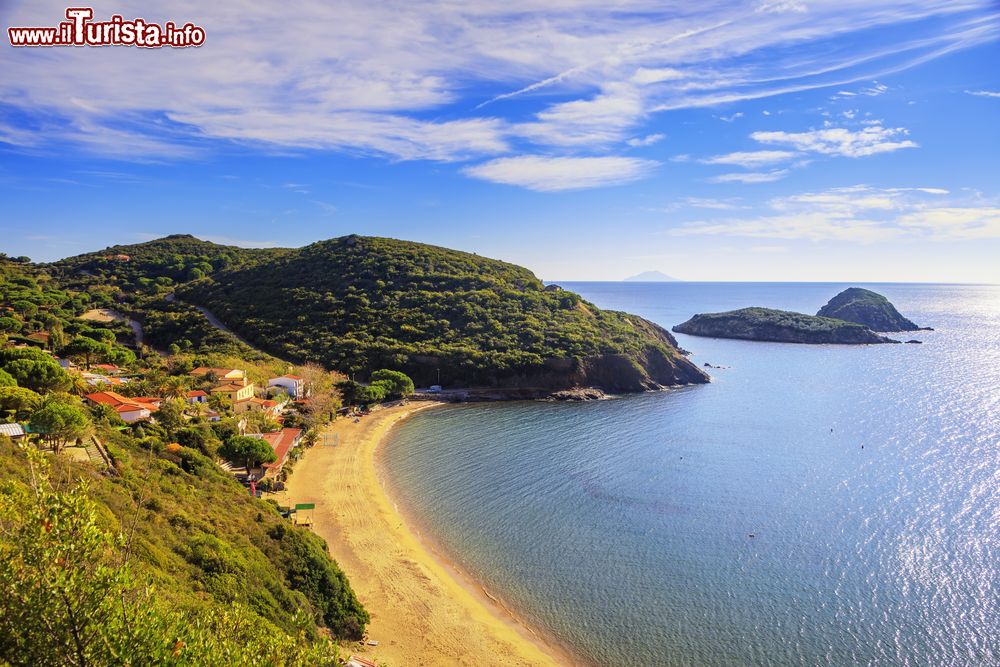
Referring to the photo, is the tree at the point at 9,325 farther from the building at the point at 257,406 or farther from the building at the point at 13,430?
the building at the point at 13,430

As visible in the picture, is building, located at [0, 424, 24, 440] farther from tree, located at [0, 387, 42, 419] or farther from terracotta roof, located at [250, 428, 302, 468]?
terracotta roof, located at [250, 428, 302, 468]

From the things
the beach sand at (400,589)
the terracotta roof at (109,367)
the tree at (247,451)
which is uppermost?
the terracotta roof at (109,367)

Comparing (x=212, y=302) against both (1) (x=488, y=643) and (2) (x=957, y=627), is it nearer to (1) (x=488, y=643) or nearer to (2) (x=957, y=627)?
(1) (x=488, y=643)

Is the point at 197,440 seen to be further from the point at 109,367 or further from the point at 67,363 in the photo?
the point at 109,367

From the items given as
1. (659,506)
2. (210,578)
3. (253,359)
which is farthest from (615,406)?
(210,578)

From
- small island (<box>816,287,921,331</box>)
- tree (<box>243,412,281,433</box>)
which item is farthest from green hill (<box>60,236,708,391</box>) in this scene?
small island (<box>816,287,921,331</box>)

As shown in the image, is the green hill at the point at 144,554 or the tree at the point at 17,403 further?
the tree at the point at 17,403

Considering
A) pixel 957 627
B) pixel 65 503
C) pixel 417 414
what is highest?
pixel 65 503

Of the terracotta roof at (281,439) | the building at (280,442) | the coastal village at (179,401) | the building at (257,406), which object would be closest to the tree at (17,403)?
the coastal village at (179,401)
